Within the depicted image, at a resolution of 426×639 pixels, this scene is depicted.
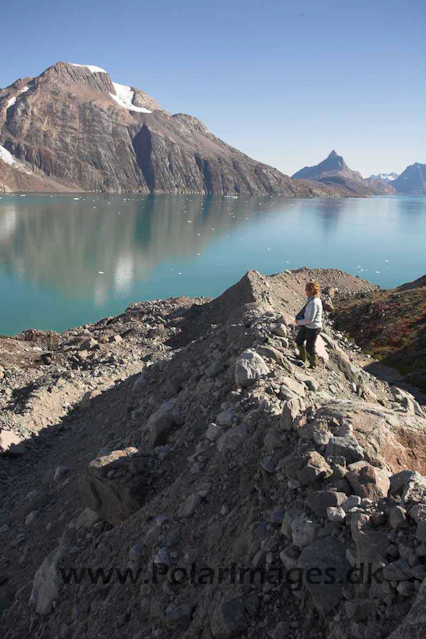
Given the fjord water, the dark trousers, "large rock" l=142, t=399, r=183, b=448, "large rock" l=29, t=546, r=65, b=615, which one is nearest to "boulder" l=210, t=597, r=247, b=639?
"large rock" l=29, t=546, r=65, b=615

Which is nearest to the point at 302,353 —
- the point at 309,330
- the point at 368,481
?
the point at 309,330

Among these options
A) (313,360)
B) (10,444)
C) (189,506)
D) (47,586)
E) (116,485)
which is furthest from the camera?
(10,444)

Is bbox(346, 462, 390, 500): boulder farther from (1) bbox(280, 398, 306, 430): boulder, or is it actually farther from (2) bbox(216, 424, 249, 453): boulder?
(2) bbox(216, 424, 249, 453): boulder

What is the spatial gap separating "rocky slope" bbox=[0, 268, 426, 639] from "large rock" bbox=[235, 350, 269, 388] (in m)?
0.02

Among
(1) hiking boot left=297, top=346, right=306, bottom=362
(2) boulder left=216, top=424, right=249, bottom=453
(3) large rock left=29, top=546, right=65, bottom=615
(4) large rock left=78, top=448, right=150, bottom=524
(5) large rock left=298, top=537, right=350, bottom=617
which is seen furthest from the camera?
(1) hiking boot left=297, top=346, right=306, bottom=362

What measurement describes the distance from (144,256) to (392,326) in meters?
41.2

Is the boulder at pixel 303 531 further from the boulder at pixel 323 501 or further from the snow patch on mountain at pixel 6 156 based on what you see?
the snow patch on mountain at pixel 6 156

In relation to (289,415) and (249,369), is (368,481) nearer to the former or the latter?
(289,415)

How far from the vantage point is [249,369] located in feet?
25.0

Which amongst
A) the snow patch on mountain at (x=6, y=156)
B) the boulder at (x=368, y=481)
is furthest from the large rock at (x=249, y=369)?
the snow patch on mountain at (x=6, y=156)

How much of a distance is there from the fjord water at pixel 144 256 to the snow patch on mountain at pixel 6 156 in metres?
87.6

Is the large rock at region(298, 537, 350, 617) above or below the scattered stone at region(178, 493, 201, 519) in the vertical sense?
above

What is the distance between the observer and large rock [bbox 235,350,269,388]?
7.56m

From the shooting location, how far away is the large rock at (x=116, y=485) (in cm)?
672
